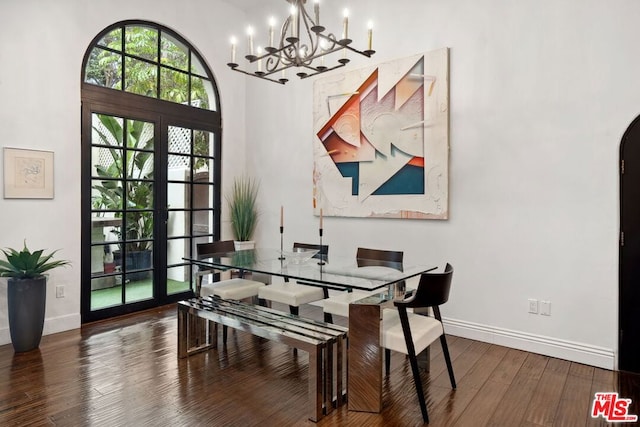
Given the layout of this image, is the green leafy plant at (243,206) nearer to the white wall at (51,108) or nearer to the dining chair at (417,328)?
the white wall at (51,108)

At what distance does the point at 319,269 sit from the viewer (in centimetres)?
295

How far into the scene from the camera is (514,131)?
3.44m

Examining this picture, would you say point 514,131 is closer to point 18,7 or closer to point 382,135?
point 382,135

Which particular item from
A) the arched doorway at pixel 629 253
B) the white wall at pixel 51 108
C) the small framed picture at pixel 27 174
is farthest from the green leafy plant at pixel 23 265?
the arched doorway at pixel 629 253

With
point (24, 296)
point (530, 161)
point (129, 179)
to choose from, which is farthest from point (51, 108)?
point (530, 161)

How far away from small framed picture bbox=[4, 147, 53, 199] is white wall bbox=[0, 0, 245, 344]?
55 mm

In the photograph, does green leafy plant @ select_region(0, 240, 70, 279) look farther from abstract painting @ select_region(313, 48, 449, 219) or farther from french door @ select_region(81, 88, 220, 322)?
abstract painting @ select_region(313, 48, 449, 219)

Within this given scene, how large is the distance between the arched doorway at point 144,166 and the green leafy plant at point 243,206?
223mm

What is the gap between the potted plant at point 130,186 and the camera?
4.22 meters

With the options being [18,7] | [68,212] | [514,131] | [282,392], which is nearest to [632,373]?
[514,131]

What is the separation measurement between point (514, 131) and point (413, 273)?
162cm

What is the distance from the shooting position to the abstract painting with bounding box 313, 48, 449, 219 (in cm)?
382

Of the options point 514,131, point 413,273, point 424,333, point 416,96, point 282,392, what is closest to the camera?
point 424,333

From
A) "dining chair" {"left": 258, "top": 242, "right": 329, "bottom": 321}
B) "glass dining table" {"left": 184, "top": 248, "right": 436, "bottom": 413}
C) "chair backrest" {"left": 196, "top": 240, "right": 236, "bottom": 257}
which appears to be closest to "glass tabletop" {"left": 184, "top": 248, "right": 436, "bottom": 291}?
"glass dining table" {"left": 184, "top": 248, "right": 436, "bottom": 413}
